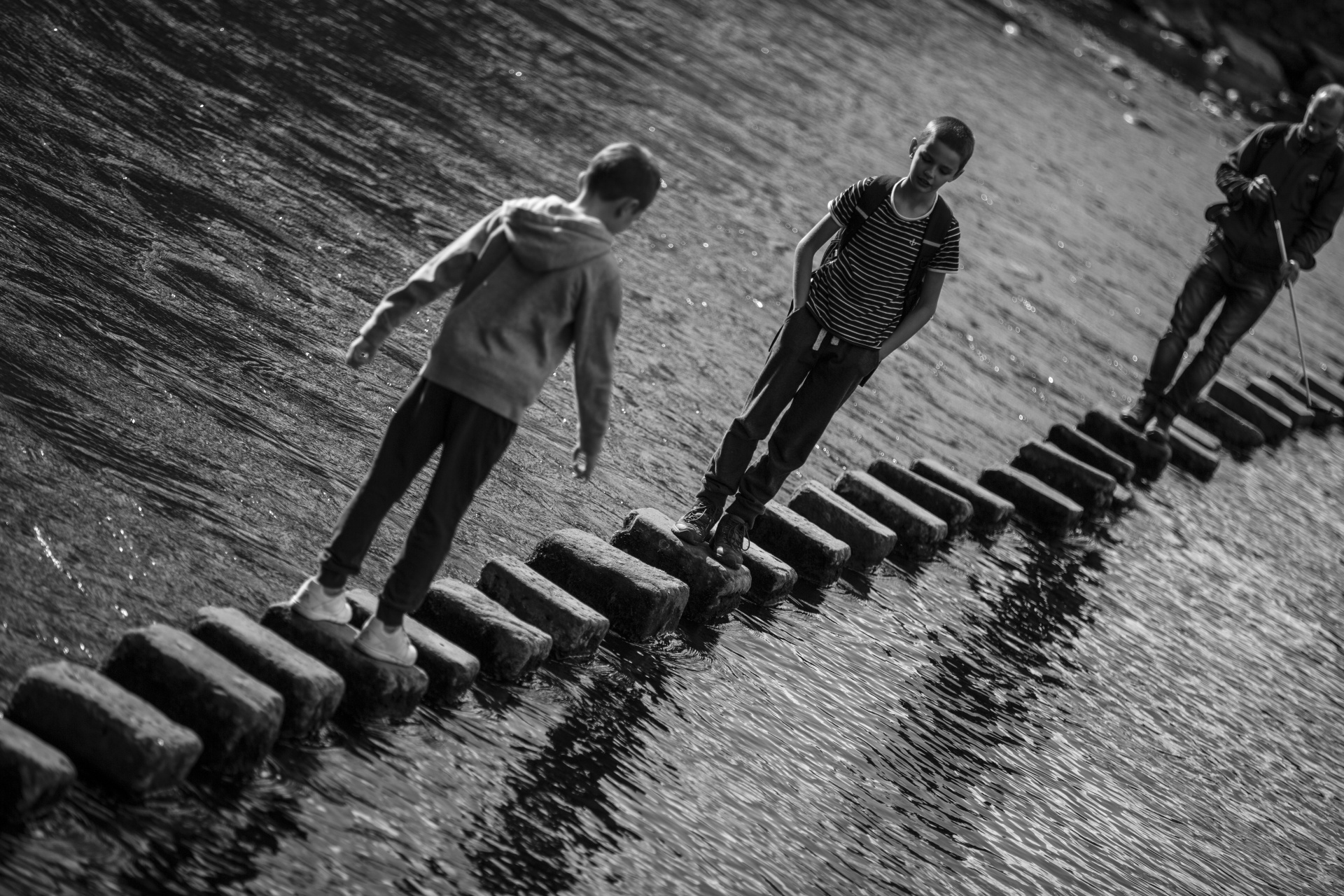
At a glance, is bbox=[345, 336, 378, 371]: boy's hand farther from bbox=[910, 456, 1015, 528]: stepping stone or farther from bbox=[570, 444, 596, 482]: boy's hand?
bbox=[910, 456, 1015, 528]: stepping stone

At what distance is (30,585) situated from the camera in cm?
436

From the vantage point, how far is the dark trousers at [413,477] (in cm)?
450

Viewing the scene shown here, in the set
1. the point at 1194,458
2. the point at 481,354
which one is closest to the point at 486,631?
the point at 481,354

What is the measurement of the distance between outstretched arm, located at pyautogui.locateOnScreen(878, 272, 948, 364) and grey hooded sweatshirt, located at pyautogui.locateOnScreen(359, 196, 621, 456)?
185 cm

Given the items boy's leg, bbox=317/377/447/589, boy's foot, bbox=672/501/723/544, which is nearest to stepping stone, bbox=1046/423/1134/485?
boy's foot, bbox=672/501/723/544

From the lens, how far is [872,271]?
612 centimetres

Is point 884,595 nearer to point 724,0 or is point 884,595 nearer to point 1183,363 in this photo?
point 1183,363

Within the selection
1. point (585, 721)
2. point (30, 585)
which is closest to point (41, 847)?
point (30, 585)

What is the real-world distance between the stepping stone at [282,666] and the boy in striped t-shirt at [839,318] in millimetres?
2120

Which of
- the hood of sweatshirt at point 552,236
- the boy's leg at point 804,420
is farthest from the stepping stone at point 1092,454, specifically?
the hood of sweatshirt at point 552,236

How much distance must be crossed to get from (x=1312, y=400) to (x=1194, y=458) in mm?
3943

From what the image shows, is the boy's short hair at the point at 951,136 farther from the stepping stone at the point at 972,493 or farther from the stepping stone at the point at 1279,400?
the stepping stone at the point at 1279,400

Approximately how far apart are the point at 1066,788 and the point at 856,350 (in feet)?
5.97

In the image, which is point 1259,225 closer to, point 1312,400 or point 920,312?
point 920,312
